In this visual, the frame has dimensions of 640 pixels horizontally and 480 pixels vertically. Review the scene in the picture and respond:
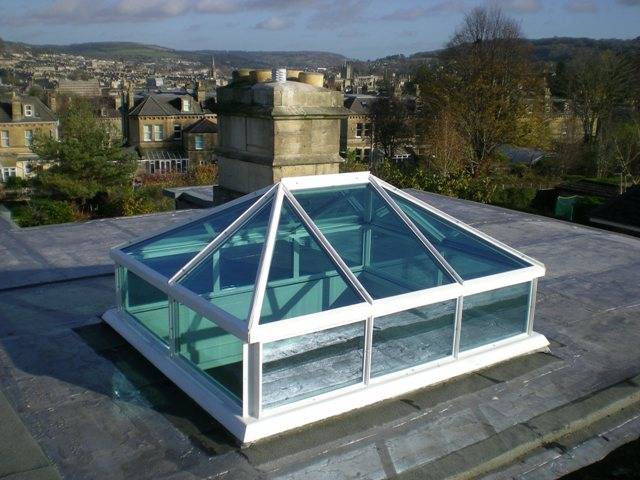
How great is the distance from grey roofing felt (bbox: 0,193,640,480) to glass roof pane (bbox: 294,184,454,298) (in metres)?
0.94

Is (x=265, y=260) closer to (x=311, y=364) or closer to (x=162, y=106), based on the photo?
(x=311, y=364)

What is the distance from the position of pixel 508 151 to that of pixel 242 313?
125ft

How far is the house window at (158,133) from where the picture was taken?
161ft

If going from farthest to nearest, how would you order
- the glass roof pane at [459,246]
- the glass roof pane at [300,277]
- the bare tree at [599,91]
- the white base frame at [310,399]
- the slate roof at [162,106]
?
the slate roof at [162,106] < the bare tree at [599,91] < the glass roof pane at [459,246] < the glass roof pane at [300,277] < the white base frame at [310,399]

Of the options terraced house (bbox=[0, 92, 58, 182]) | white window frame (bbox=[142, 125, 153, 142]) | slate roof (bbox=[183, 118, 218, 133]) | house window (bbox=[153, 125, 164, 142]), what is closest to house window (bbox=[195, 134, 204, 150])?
slate roof (bbox=[183, 118, 218, 133])

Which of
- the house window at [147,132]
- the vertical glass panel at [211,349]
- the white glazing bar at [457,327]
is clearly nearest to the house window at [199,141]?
the house window at [147,132]

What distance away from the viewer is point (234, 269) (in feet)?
16.1

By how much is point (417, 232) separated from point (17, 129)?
46.7 m

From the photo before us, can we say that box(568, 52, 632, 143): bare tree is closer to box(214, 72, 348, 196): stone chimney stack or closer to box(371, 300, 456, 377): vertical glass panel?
box(214, 72, 348, 196): stone chimney stack

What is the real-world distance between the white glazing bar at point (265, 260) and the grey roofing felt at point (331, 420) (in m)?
0.96

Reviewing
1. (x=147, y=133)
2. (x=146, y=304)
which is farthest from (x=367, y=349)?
(x=147, y=133)

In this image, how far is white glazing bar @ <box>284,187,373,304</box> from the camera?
471 cm

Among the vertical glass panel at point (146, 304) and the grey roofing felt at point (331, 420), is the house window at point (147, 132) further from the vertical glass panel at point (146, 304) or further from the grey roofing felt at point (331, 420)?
the vertical glass panel at point (146, 304)

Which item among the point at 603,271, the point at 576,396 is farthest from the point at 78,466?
the point at 603,271
